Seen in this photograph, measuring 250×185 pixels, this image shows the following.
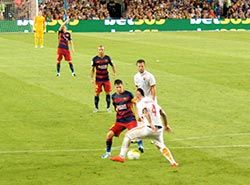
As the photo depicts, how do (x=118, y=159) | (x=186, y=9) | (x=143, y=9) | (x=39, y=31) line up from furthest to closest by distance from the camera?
(x=186, y=9) → (x=143, y=9) → (x=39, y=31) → (x=118, y=159)

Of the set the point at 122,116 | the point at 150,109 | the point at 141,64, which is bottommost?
the point at 122,116

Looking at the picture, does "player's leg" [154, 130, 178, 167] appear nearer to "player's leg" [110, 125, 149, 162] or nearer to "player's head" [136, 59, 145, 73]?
"player's leg" [110, 125, 149, 162]

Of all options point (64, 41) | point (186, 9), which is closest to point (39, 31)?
point (64, 41)

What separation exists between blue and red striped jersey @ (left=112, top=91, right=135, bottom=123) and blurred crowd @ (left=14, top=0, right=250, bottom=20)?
5406 cm


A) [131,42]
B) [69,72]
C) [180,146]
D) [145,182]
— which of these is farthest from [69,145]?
[131,42]

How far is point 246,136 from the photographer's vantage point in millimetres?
21953

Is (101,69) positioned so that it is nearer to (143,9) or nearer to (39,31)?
(39,31)

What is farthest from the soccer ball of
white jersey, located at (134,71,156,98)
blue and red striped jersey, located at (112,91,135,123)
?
white jersey, located at (134,71,156,98)

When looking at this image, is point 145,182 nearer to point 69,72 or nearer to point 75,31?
point 69,72

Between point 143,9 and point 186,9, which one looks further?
point 186,9

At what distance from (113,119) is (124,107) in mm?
5827

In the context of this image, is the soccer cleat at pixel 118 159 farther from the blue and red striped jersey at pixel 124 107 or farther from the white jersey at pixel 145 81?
the white jersey at pixel 145 81

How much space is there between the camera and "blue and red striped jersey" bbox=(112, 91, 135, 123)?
19.2 m

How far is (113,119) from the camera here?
82.0ft
